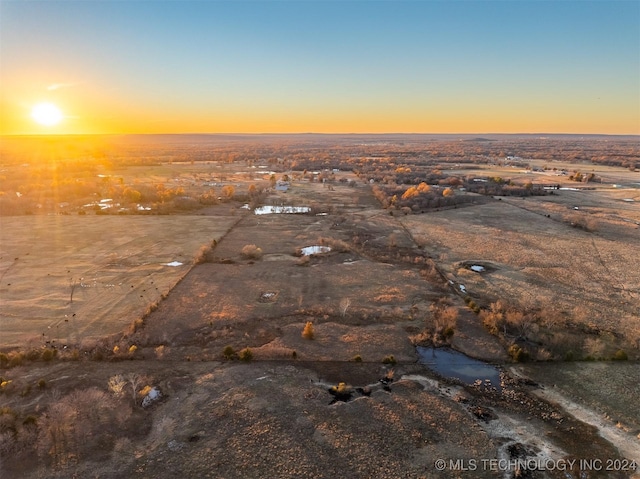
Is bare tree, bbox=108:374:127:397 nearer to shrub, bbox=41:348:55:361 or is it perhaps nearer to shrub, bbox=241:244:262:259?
shrub, bbox=41:348:55:361

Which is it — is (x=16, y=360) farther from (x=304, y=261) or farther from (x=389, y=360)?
(x=304, y=261)

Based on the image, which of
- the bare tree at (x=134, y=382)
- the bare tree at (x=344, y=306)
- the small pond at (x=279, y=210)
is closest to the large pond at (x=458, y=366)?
the bare tree at (x=344, y=306)

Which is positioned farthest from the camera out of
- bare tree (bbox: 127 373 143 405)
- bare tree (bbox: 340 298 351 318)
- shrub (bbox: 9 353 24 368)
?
bare tree (bbox: 340 298 351 318)

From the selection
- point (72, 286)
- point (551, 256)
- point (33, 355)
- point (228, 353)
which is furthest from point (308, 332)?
point (551, 256)

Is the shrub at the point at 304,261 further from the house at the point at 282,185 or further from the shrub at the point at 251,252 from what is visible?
the house at the point at 282,185

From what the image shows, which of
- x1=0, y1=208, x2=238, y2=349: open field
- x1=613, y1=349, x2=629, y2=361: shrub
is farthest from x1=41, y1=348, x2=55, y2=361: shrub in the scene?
x1=613, y1=349, x2=629, y2=361: shrub
